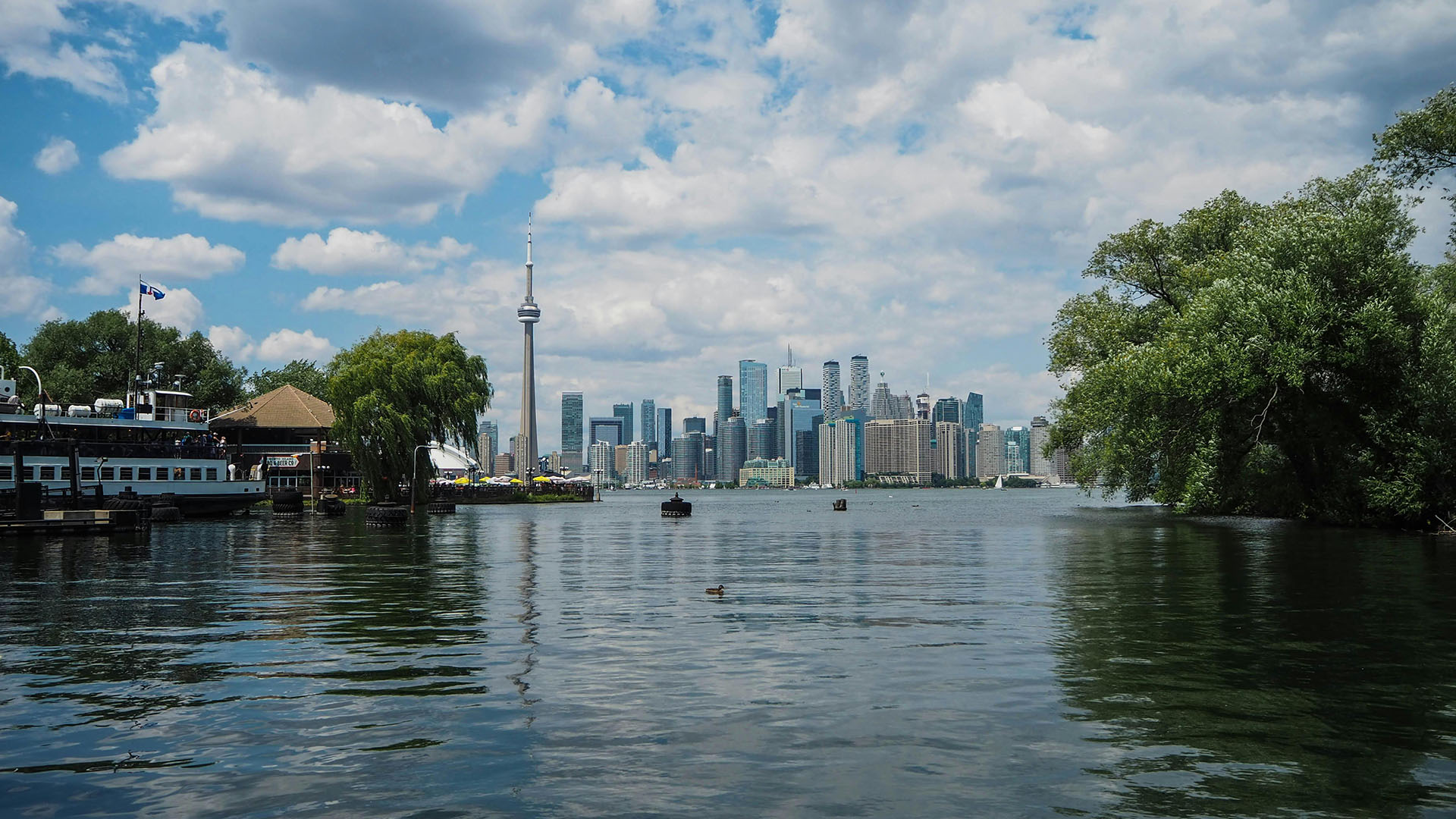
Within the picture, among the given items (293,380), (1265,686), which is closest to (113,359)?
(293,380)

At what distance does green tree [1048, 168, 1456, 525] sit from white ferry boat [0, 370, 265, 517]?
57324 millimetres

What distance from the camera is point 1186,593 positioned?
26094 mm

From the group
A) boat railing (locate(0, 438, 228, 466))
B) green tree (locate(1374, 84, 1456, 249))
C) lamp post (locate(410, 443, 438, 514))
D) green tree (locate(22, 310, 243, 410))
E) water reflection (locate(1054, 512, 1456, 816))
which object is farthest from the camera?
green tree (locate(22, 310, 243, 410))

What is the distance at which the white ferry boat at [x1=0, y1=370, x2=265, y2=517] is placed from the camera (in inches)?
2616

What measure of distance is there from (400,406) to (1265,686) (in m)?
80.3

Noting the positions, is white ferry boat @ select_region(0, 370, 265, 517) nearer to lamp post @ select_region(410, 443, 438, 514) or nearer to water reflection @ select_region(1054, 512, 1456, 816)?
lamp post @ select_region(410, 443, 438, 514)

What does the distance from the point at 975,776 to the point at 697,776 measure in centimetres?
265

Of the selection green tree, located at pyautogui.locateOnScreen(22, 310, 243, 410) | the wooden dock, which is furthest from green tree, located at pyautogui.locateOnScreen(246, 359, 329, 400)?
the wooden dock

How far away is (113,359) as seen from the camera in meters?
112

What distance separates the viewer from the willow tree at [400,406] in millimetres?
85438

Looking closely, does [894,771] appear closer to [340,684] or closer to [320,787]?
[320,787]

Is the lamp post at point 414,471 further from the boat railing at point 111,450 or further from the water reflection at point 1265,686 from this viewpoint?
the water reflection at point 1265,686

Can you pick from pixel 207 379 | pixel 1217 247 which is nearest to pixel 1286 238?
pixel 1217 247

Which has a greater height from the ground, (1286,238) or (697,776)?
(1286,238)
